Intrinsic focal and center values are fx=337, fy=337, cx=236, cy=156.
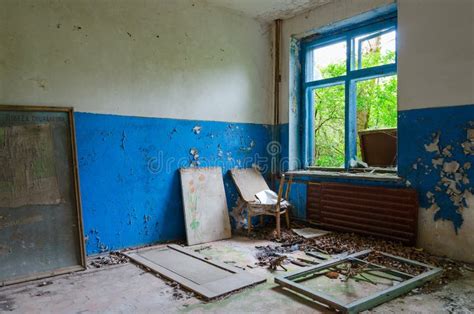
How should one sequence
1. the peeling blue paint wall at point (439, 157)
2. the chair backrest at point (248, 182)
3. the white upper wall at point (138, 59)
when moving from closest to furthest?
the white upper wall at point (138, 59), the peeling blue paint wall at point (439, 157), the chair backrest at point (248, 182)

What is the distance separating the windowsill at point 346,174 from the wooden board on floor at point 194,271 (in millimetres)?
2031

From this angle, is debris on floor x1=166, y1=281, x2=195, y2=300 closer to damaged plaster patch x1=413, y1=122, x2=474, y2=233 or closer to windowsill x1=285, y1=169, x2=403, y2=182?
windowsill x1=285, y1=169, x2=403, y2=182

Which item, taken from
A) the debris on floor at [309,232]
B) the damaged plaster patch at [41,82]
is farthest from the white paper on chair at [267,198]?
the damaged plaster patch at [41,82]

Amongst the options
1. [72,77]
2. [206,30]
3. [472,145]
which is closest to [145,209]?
[72,77]

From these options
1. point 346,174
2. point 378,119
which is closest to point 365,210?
point 346,174

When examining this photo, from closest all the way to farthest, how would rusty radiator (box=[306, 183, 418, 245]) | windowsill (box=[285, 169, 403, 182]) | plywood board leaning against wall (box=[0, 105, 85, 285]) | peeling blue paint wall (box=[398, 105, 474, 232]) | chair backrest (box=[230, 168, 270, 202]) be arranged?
1. plywood board leaning against wall (box=[0, 105, 85, 285])
2. peeling blue paint wall (box=[398, 105, 474, 232])
3. rusty radiator (box=[306, 183, 418, 245])
4. windowsill (box=[285, 169, 403, 182])
5. chair backrest (box=[230, 168, 270, 202])

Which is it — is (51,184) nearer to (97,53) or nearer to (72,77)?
(72,77)

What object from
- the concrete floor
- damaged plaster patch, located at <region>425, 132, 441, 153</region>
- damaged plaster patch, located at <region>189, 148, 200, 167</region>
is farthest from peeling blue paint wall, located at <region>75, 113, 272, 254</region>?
damaged plaster patch, located at <region>425, 132, 441, 153</region>

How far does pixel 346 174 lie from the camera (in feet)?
14.7

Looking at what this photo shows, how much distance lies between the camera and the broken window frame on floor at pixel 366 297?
2.40 metres

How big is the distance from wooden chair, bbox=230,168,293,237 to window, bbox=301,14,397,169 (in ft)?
2.87

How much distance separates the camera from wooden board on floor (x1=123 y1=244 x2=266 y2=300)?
111 inches

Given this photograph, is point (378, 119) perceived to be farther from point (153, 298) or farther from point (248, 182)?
point (153, 298)

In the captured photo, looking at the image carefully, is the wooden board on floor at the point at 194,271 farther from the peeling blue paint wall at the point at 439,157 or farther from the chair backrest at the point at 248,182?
the peeling blue paint wall at the point at 439,157
